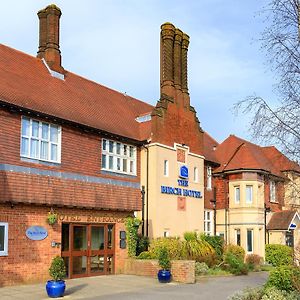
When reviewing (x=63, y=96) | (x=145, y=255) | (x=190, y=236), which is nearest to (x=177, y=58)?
(x=63, y=96)

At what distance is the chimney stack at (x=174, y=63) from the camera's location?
27609 millimetres

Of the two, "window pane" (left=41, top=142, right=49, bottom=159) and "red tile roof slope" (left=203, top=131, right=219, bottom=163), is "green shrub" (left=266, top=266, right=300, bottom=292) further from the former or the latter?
"red tile roof slope" (left=203, top=131, right=219, bottom=163)

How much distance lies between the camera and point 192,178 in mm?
28203

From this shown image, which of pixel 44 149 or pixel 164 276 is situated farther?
pixel 164 276

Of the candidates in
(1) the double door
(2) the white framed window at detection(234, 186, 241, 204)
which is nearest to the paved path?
(1) the double door

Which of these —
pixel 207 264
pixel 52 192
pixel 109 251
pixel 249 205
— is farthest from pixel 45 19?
pixel 249 205

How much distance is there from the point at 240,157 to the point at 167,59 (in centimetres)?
962

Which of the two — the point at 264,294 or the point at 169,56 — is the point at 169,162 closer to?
the point at 169,56

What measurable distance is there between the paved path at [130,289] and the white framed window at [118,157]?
505 centimetres

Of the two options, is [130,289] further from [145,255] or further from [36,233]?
[145,255]

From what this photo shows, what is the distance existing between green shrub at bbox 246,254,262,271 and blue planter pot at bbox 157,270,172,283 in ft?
28.8

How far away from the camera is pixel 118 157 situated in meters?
23.6

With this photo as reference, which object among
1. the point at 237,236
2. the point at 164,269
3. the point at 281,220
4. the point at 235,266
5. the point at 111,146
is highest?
the point at 111,146

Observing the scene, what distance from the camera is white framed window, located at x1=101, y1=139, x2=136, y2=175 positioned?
2273cm
